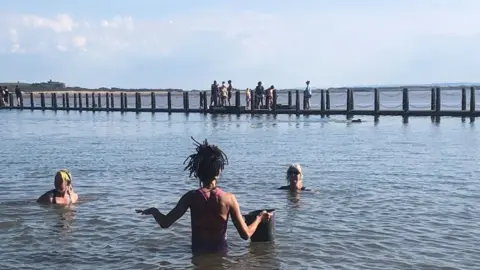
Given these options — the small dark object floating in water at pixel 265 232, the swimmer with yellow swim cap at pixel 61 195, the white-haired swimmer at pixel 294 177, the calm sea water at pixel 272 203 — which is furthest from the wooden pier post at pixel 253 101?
the small dark object floating in water at pixel 265 232

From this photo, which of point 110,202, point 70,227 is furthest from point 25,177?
point 70,227

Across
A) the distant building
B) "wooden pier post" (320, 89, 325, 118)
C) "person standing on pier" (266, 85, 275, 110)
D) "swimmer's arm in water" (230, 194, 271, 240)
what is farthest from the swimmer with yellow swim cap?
the distant building

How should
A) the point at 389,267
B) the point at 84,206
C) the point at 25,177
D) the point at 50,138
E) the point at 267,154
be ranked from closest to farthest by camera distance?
the point at 389,267, the point at 84,206, the point at 25,177, the point at 267,154, the point at 50,138

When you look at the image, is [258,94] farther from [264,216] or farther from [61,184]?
[264,216]

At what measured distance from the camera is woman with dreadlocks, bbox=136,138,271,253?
23.1 ft

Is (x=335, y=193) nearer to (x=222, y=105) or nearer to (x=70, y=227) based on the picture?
(x=70, y=227)

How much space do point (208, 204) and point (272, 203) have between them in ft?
16.0

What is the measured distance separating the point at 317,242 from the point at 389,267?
53.2 inches

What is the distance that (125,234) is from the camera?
383 inches

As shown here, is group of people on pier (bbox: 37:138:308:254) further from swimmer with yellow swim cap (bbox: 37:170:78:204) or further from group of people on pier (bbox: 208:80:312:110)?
group of people on pier (bbox: 208:80:312:110)

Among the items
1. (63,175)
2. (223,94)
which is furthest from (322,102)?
(63,175)

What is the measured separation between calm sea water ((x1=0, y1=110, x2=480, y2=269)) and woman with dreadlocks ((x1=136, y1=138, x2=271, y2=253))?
58 cm

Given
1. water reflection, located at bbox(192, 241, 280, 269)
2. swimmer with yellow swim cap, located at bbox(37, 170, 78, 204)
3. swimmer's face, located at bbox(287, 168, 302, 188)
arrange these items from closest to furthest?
water reflection, located at bbox(192, 241, 280, 269) < swimmer with yellow swim cap, located at bbox(37, 170, 78, 204) < swimmer's face, located at bbox(287, 168, 302, 188)

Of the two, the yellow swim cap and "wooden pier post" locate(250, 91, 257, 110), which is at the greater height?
"wooden pier post" locate(250, 91, 257, 110)
